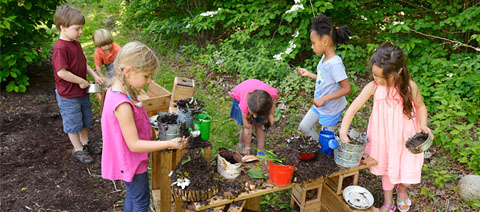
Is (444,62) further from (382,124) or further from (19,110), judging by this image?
(19,110)

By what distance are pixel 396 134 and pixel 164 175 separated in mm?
2001

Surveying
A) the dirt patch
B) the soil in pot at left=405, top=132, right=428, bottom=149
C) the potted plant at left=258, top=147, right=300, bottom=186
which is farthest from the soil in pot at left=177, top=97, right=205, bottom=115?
the soil in pot at left=405, top=132, right=428, bottom=149

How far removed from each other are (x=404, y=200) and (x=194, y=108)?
83.4 inches

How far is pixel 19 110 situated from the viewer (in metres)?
4.96

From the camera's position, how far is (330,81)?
10.9 feet

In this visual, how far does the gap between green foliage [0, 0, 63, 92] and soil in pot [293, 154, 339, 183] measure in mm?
4776

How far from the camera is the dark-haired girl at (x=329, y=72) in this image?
10.5 feet

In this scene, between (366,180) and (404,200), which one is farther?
(366,180)

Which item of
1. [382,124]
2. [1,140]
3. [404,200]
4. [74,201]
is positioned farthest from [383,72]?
[1,140]

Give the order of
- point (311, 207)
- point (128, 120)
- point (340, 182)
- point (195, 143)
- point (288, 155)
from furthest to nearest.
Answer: point (311, 207)
point (340, 182)
point (195, 143)
point (288, 155)
point (128, 120)

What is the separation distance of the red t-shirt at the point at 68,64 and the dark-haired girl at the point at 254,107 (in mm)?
1765

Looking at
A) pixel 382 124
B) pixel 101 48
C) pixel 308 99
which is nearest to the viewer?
pixel 382 124

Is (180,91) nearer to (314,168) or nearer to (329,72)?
(329,72)

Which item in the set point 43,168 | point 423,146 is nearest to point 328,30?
point 423,146
